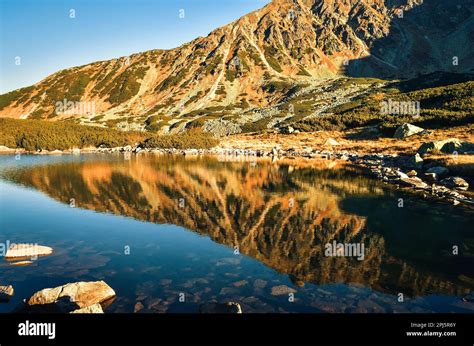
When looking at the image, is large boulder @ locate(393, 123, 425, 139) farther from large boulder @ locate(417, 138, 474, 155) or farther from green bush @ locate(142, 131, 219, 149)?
green bush @ locate(142, 131, 219, 149)

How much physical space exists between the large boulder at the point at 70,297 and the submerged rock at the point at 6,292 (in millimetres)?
1225

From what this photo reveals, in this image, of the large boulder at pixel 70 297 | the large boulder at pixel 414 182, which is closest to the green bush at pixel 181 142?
the large boulder at pixel 414 182

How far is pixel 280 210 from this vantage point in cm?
2669

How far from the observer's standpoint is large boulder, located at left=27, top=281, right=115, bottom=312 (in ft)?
39.2

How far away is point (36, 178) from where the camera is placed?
137 feet

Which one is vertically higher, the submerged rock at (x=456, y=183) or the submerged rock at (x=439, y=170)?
the submerged rock at (x=439, y=170)

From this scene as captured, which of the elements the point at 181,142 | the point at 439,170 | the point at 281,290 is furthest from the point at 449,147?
the point at 181,142

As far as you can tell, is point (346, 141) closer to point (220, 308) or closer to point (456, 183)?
point (456, 183)

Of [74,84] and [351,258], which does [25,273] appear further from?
[74,84]

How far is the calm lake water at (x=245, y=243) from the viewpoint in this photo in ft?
45.1

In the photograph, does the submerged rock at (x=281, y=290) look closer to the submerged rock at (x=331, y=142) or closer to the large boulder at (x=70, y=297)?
the large boulder at (x=70, y=297)

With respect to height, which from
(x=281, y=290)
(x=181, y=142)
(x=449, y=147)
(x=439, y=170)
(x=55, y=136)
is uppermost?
(x=55, y=136)

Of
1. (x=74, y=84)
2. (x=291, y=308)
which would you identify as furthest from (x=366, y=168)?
(x=74, y=84)

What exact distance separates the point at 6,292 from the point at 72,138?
84421 millimetres
